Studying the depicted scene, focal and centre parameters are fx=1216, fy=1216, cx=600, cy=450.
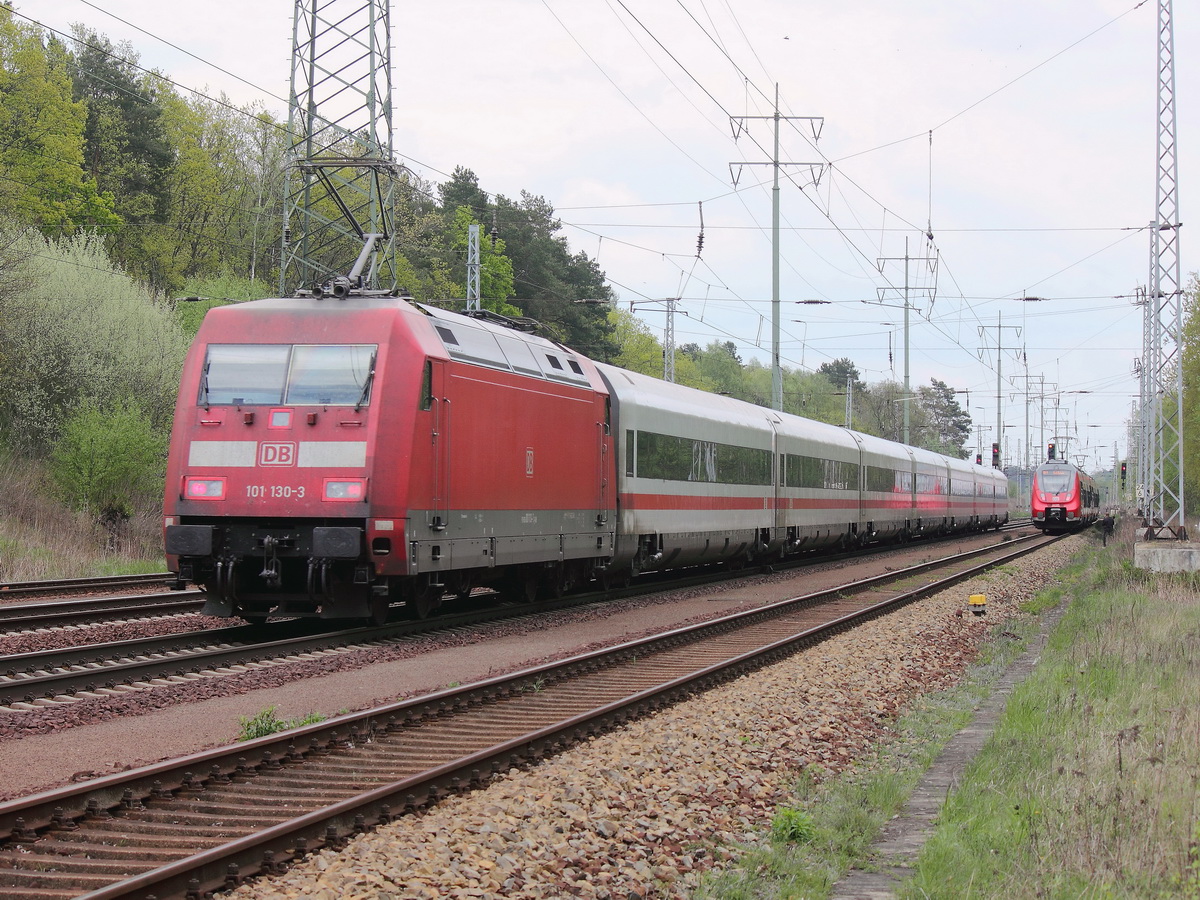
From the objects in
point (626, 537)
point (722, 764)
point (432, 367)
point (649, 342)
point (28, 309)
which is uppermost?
point (649, 342)

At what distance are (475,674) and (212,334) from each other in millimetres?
5194

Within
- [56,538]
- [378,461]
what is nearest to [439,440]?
[378,461]

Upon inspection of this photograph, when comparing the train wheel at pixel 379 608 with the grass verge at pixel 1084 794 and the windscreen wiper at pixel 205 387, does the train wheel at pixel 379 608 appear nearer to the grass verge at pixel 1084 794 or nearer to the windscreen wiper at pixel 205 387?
the windscreen wiper at pixel 205 387

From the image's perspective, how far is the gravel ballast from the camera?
5.56m

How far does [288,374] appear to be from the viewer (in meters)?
13.3

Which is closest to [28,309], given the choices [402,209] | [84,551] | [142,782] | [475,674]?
[84,551]

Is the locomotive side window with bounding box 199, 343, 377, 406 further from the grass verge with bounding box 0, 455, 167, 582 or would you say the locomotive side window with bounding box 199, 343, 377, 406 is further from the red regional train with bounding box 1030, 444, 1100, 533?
the red regional train with bounding box 1030, 444, 1100, 533

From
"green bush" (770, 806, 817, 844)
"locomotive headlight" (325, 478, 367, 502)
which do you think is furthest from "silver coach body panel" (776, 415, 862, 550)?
"green bush" (770, 806, 817, 844)

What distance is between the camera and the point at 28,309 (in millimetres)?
30156

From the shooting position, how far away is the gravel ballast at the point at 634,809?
556 cm

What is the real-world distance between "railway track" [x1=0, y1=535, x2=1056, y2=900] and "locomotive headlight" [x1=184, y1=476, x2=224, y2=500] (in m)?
4.38

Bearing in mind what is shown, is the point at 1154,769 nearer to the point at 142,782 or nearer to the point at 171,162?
the point at 142,782

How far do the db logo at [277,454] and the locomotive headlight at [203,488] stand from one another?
1.73 ft

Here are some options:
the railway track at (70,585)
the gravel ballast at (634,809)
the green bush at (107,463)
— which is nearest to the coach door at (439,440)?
the gravel ballast at (634,809)
